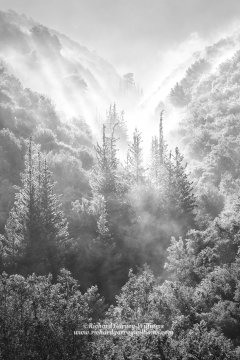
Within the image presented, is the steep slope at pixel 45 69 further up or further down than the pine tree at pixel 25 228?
further up

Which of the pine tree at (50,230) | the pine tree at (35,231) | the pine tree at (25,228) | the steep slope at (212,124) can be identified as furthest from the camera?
the steep slope at (212,124)

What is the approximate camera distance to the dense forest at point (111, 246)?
1099 inches

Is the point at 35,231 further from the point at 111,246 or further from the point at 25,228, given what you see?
the point at 111,246

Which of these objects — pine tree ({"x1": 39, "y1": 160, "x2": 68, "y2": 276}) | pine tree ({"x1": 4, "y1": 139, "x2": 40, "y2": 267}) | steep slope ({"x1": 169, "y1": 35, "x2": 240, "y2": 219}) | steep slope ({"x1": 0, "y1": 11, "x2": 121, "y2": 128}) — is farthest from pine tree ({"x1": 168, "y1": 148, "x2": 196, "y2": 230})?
steep slope ({"x1": 0, "y1": 11, "x2": 121, "y2": 128})

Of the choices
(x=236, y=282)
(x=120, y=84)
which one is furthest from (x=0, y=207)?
(x=120, y=84)

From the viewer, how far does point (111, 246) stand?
162ft

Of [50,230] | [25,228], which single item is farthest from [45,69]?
[25,228]

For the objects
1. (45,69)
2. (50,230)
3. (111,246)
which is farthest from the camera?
(45,69)

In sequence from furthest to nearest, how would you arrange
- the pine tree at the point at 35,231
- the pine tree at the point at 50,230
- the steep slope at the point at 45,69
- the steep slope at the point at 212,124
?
the steep slope at the point at 45,69 → the steep slope at the point at 212,124 → the pine tree at the point at 50,230 → the pine tree at the point at 35,231

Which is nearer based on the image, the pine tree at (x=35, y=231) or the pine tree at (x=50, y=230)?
the pine tree at (x=35, y=231)

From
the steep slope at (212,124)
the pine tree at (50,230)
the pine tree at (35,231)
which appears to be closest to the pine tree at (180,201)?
the steep slope at (212,124)

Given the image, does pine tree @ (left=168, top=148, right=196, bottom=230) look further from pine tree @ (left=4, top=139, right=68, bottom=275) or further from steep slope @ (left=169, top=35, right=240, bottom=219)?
pine tree @ (left=4, top=139, right=68, bottom=275)

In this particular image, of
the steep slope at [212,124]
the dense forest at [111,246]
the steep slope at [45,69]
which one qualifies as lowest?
the dense forest at [111,246]

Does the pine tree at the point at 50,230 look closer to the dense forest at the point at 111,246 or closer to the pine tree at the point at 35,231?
the pine tree at the point at 35,231
